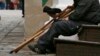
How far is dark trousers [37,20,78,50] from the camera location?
25.0 feet

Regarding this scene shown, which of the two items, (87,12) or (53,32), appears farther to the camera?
(53,32)

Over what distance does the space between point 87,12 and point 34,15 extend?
9.09 ft

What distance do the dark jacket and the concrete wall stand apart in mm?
2525

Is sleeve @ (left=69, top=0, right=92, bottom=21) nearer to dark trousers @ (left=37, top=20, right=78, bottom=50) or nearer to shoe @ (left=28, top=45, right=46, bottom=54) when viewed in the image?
dark trousers @ (left=37, top=20, right=78, bottom=50)

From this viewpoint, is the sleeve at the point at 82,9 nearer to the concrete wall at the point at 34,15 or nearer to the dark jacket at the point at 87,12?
the dark jacket at the point at 87,12

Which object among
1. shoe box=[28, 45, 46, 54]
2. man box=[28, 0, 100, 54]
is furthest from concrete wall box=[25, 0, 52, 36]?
man box=[28, 0, 100, 54]

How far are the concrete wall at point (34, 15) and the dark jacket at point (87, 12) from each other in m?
2.52

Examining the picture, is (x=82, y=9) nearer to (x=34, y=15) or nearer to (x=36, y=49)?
(x=36, y=49)

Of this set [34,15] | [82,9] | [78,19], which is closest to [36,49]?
[78,19]

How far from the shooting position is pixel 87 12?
767 cm

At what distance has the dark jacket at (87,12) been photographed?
25.0ft

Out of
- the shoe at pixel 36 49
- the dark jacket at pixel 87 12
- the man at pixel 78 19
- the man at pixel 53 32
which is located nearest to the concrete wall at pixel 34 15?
the man at pixel 53 32


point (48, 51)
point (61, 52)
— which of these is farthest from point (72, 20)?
point (61, 52)

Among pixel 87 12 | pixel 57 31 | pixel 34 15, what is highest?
pixel 87 12
